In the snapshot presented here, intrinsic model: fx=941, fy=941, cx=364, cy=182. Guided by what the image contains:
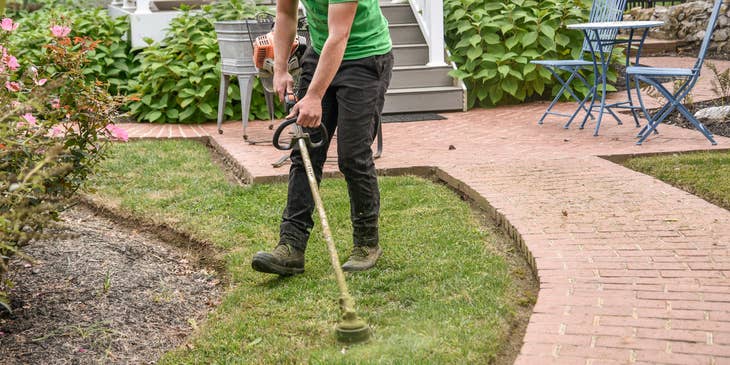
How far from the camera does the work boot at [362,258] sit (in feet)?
14.4

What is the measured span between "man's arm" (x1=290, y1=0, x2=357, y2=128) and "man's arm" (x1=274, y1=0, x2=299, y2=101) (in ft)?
1.18

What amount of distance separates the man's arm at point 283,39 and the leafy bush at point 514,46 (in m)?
5.45

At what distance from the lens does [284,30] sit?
4.29 m

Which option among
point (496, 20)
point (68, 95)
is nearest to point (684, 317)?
point (68, 95)

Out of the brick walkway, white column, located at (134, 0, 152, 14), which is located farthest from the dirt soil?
white column, located at (134, 0, 152, 14)

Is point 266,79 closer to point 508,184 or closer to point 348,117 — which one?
point 508,184

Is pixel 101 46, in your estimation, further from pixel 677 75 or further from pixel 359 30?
pixel 359 30

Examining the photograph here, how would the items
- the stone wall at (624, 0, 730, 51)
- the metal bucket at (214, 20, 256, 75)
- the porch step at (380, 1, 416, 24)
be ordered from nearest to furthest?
1. the metal bucket at (214, 20, 256, 75)
2. the porch step at (380, 1, 416, 24)
3. the stone wall at (624, 0, 730, 51)

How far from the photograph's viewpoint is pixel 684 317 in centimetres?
346

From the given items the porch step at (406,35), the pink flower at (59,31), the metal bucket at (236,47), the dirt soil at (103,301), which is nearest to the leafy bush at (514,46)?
the porch step at (406,35)

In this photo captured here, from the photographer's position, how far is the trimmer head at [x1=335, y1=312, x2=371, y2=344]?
3443mm

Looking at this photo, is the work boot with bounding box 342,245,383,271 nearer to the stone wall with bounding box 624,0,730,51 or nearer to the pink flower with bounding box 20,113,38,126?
the pink flower with bounding box 20,113,38,126

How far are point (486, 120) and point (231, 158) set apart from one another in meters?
2.82

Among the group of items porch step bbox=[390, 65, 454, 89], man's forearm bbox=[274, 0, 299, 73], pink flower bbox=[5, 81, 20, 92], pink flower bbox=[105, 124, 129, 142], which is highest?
man's forearm bbox=[274, 0, 299, 73]
